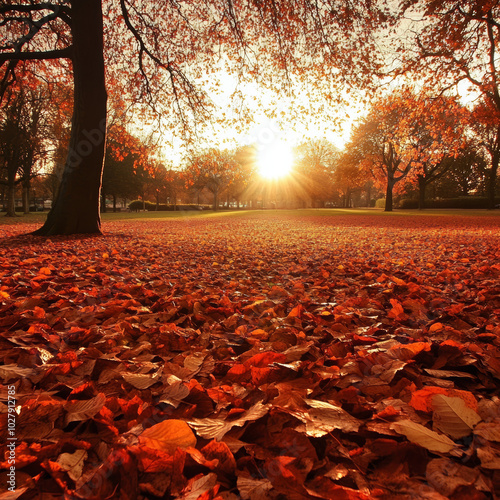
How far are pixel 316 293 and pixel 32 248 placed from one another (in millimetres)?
5742

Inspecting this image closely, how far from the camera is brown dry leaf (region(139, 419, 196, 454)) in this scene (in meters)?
1.02

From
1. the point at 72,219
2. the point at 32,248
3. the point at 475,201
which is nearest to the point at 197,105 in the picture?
the point at 72,219

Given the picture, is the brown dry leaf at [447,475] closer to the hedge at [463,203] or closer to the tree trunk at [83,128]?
the tree trunk at [83,128]

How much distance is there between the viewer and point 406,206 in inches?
1970

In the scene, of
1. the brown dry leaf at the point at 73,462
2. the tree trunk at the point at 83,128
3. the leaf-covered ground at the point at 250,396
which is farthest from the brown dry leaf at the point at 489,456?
the tree trunk at the point at 83,128

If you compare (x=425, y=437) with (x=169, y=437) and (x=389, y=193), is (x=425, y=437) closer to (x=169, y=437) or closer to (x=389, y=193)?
(x=169, y=437)

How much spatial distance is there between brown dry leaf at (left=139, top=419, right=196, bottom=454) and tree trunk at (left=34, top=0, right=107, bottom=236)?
28.6ft

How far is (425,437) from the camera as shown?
1065mm

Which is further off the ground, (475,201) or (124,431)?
(475,201)

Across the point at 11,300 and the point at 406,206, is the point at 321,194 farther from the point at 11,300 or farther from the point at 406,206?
the point at 11,300

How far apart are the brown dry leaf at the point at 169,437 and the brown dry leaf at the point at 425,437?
699 millimetres

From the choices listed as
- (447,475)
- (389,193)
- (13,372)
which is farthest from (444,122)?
(389,193)

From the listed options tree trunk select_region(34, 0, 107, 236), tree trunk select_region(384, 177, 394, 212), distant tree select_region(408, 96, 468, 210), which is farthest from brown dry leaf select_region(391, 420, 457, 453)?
tree trunk select_region(384, 177, 394, 212)

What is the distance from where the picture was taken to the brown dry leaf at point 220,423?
43.1 inches
